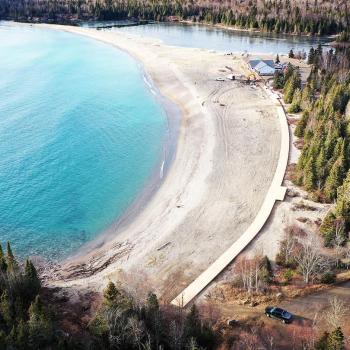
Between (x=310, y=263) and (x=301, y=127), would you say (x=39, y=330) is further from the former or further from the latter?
(x=301, y=127)

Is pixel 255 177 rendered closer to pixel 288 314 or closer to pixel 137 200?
pixel 137 200

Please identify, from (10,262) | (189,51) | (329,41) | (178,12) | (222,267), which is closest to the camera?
(10,262)

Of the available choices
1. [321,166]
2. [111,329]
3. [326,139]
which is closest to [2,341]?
[111,329]

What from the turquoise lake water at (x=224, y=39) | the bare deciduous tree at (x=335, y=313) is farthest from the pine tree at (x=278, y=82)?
the bare deciduous tree at (x=335, y=313)

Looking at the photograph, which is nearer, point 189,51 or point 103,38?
point 189,51

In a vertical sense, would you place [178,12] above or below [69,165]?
above

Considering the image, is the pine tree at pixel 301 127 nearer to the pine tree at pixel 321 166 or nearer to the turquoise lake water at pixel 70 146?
the pine tree at pixel 321 166

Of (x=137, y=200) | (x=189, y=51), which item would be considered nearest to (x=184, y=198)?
(x=137, y=200)

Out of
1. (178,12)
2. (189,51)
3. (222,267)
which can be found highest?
(178,12)

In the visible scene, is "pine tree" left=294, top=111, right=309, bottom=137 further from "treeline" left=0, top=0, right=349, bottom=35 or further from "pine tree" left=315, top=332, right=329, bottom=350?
"treeline" left=0, top=0, right=349, bottom=35
